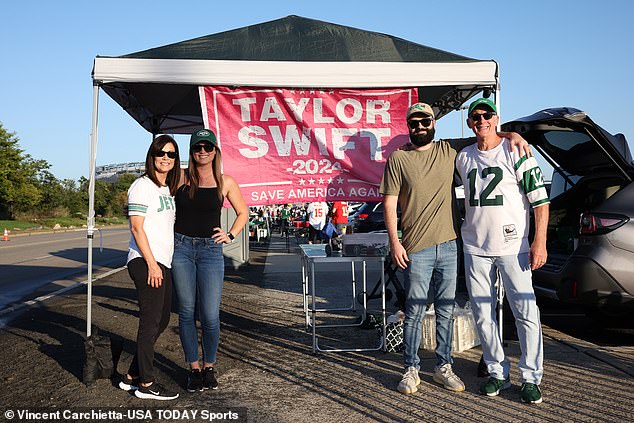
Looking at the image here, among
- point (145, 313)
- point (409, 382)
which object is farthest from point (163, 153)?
point (409, 382)

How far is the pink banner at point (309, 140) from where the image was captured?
5.73m

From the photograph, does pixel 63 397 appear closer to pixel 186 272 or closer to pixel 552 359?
pixel 186 272

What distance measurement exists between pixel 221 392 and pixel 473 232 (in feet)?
7.17

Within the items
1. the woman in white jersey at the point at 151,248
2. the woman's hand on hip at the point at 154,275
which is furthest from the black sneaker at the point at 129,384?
the woman's hand on hip at the point at 154,275

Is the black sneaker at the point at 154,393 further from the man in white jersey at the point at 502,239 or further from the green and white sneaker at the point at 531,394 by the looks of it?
the green and white sneaker at the point at 531,394

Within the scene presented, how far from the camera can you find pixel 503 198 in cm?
419

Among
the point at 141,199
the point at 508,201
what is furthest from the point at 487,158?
the point at 141,199

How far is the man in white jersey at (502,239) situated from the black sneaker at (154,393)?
2236 mm

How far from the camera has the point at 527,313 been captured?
13.7ft

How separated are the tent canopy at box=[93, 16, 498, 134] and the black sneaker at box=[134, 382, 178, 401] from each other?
260 centimetres

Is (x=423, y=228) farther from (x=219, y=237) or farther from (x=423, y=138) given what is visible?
(x=219, y=237)

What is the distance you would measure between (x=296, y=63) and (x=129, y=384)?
3.03m

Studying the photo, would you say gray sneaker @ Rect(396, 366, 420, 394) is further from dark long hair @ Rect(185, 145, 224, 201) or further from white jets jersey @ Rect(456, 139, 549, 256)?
dark long hair @ Rect(185, 145, 224, 201)

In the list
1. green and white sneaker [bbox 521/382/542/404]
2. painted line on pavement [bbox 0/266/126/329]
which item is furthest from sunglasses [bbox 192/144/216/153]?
painted line on pavement [bbox 0/266/126/329]
